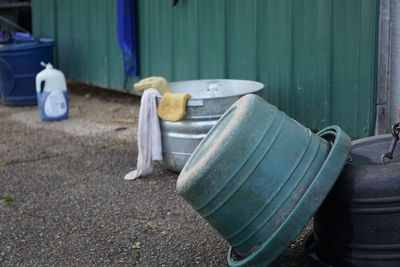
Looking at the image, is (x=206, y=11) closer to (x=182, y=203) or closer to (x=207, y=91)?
(x=207, y=91)

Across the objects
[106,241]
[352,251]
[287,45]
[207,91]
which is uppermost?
[287,45]

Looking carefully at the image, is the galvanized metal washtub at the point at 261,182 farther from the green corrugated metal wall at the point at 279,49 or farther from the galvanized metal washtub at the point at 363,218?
the green corrugated metal wall at the point at 279,49

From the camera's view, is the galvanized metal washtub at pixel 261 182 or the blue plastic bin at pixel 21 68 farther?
the blue plastic bin at pixel 21 68

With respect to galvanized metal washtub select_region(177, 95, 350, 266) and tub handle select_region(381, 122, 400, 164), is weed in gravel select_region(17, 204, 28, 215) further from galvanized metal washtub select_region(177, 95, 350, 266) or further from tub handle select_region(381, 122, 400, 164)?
tub handle select_region(381, 122, 400, 164)

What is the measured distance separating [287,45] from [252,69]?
495 millimetres

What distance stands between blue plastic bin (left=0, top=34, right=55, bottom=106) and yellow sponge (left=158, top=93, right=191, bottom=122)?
3842 mm

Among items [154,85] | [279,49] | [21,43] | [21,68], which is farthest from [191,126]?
[21,43]

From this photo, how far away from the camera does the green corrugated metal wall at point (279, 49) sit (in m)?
4.50

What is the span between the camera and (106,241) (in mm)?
3650

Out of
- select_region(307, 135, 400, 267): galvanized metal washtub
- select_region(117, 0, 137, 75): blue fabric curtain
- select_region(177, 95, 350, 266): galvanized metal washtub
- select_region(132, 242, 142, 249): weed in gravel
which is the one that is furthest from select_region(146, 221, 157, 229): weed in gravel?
select_region(117, 0, 137, 75): blue fabric curtain

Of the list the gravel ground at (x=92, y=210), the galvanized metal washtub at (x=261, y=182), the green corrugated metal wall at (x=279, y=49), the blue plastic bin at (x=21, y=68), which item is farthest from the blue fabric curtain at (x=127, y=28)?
the galvanized metal washtub at (x=261, y=182)

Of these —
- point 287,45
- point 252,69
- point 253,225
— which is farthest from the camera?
point 252,69

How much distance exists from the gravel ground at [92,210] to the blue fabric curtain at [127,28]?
95 centimetres

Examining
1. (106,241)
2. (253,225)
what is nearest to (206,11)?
(106,241)
